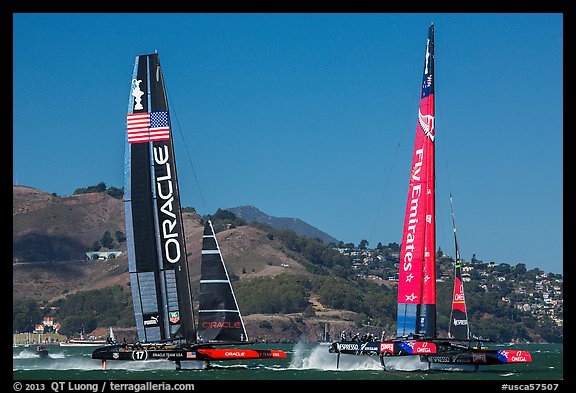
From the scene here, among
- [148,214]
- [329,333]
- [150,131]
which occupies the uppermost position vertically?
[150,131]

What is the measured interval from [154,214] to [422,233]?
10722mm

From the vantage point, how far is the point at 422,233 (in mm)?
49188

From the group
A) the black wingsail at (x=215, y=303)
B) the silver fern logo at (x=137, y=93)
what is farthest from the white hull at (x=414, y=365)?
the silver fern logo at (x=137, y=93)

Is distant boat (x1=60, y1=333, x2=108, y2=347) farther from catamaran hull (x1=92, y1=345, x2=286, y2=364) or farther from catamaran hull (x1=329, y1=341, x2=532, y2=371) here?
catamaran hull (x1=329, y1=341, x2=532, y2=371)

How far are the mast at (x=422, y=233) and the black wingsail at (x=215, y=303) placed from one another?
6.90 metres

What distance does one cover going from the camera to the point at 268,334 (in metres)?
182

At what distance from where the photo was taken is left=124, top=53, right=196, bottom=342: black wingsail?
4769cm

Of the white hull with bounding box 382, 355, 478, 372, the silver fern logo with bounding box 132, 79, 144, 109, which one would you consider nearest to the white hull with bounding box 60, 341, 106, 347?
the white hull with bounding box 382, 355, 478, 372
